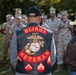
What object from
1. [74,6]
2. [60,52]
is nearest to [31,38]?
[60,52]

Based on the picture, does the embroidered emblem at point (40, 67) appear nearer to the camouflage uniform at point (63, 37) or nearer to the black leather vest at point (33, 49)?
the black leather vest at point (33, 49)

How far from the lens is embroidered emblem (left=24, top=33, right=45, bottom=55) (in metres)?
4.36

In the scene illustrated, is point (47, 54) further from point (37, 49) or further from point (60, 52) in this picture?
point (60, 52)

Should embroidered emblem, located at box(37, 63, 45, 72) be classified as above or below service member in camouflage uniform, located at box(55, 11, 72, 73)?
above

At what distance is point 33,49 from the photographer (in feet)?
14.3

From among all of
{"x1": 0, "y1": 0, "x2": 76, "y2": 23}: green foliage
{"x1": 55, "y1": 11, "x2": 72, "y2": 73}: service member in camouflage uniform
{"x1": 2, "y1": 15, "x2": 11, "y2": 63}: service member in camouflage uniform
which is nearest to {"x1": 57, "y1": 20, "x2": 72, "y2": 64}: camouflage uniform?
{"x1": 55, "y1": 11, "x2": 72, "y2": 73}: service member in camouflage uniform

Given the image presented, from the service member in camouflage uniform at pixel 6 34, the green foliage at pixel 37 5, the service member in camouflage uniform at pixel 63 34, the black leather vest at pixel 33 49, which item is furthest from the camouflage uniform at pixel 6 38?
the green foliage at pixel 37 5

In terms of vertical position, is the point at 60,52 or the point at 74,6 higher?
the point at 60,52

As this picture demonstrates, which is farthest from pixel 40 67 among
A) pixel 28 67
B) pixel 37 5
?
pixel 37 5

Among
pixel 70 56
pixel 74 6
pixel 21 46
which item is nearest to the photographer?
pixel 21 46

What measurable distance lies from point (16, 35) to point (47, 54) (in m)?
0.48

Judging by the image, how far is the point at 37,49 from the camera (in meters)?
4.39

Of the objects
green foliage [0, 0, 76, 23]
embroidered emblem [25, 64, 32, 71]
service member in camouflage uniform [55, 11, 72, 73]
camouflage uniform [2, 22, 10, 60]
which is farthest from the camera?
green foliage [0, 0, 76, 23]

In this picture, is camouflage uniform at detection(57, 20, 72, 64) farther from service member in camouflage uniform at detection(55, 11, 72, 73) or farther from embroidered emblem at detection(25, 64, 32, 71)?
embroidered emblem at detection(25, 64, 32, 71)
